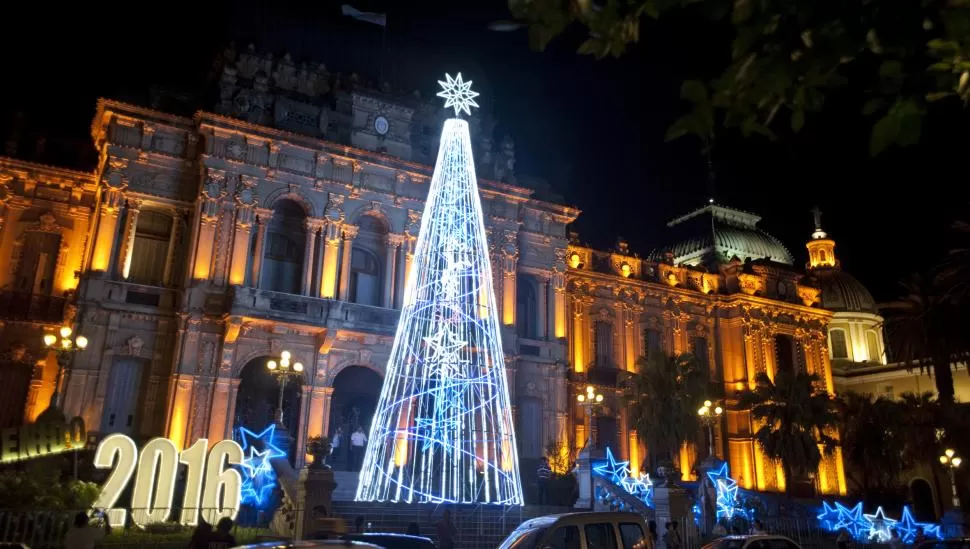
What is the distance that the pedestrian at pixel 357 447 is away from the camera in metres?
26.4

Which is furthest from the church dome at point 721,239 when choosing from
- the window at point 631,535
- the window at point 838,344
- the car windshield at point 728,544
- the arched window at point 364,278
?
the window at point 631,535

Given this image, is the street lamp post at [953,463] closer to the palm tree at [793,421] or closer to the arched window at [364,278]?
the palm tree at [793,421]

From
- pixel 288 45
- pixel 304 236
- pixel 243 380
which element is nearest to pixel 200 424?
pixel 243 380

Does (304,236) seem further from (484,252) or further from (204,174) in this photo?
(484,252)

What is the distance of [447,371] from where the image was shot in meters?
23.1

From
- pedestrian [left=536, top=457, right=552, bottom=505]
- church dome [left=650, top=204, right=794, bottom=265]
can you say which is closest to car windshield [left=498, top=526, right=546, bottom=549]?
pedestrian [left=536, top=457, right=552, bottom=505]

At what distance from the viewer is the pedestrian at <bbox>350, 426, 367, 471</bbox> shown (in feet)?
86.6

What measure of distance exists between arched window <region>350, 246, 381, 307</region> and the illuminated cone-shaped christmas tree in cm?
414

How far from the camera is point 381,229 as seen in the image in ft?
100

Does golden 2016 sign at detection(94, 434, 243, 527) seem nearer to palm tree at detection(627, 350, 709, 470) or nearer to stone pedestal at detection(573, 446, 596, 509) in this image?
stone pedestal at detection(573, 446, 596, 509)

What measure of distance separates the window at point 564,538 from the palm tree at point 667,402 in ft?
68.0

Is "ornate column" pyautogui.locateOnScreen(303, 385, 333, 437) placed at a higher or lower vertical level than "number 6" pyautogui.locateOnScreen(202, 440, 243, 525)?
higher

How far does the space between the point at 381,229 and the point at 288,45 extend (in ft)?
28.9

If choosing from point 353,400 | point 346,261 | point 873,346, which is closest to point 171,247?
point 346,261
